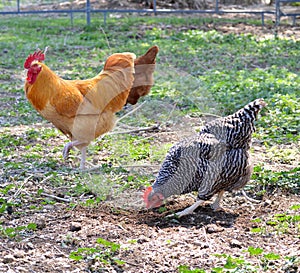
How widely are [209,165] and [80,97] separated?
1936mm

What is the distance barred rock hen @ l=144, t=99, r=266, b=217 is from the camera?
16.9ft

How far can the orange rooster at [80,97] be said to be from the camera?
20.6 ft

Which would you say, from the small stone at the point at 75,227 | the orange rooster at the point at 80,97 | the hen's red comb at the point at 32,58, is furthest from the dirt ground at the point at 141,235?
the hen's red comb at the point at 32,58

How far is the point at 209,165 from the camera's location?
16.9 feet

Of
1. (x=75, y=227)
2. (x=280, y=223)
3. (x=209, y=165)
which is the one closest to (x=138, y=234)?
(x=75, y=227)

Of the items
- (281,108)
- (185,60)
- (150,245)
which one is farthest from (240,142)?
(185,60)

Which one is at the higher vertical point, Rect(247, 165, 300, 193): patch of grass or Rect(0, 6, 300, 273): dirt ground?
Rect(247, 165, 300, 193): patch of grass

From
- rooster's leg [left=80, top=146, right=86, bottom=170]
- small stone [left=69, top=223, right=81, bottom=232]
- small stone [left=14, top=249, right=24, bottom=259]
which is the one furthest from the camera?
rooster's leg [left=80, top=146, right=86, bottom=170]

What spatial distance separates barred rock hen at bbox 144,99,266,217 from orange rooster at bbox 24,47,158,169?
149cm

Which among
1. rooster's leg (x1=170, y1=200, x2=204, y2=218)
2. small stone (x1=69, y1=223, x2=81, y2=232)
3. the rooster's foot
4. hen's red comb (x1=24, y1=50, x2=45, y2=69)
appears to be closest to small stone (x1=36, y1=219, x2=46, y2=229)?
small stone (x1=69, y1=223, x2=81, y2=232)

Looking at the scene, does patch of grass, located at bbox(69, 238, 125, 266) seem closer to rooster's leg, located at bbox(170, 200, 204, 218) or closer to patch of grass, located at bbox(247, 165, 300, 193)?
rooster's leg, located at bbox(170, 200, 204, 218)

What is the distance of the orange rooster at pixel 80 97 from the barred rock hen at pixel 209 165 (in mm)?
1485

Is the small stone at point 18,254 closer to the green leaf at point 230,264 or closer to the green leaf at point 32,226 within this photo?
the green leaf at point 32,226

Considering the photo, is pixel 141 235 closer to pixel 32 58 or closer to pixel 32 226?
pixel 32 226
